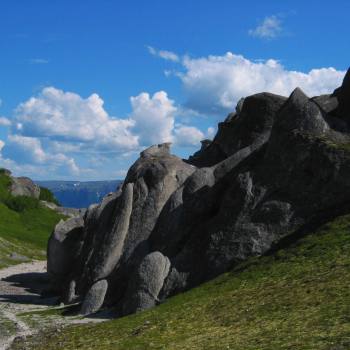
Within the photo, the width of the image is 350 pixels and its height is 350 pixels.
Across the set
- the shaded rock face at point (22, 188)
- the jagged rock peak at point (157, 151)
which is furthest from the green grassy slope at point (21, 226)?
the jagged rock peak at point (157, 151)

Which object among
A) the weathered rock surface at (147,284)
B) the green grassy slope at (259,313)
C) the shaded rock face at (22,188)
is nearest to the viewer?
the green grassy slope at (259,313)

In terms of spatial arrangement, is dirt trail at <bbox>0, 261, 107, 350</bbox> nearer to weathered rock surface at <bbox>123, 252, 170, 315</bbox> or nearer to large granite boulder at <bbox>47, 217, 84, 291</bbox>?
weathered rock surface at <bbox>123, 252, 170, 315</bbox>

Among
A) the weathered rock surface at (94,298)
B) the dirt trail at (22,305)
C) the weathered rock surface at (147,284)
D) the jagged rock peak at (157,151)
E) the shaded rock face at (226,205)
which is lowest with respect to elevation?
the dirt trail at (22,305)

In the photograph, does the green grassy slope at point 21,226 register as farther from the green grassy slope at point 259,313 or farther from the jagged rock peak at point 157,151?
the green grassy slope at point 259,313

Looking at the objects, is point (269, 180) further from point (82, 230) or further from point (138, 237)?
point (82, 230)

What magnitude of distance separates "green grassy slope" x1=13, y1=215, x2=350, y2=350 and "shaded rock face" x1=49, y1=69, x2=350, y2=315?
3.70 metres

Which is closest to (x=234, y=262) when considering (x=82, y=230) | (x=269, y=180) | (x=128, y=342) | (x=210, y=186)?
(x=269, y=180)

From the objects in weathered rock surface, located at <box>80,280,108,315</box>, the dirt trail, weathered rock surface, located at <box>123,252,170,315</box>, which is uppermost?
weathered rock surface, located at <box>123,252,170,315</box>

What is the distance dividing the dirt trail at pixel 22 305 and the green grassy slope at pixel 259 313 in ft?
13.0

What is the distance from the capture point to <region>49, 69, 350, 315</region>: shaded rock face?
159ft

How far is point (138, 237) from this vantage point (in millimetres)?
59938

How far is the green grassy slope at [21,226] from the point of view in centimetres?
12269

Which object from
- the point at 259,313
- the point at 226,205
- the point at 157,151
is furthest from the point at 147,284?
the point at 157,151

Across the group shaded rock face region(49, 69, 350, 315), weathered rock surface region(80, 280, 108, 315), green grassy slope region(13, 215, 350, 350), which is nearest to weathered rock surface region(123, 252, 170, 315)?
shaded rock face region(49, 69, 350, 315)
